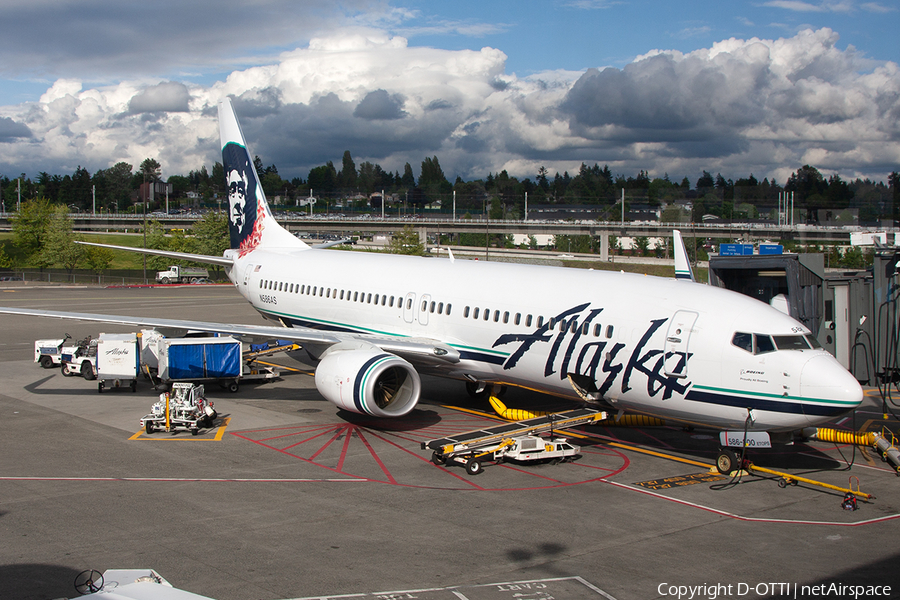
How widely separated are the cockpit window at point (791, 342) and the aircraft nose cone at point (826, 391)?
562 millimetres

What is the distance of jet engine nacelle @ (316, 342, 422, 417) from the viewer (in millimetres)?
19391

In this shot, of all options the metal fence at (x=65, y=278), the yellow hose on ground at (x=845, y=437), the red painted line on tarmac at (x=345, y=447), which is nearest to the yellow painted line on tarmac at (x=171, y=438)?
the red painted line on tarmac at (x=345, y=447)

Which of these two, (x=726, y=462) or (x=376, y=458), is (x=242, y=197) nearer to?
(x=376, y=458)

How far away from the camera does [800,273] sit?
2412 cm

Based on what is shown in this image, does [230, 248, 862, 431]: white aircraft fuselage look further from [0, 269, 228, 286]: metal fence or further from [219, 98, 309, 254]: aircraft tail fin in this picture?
[0, 269, 228, 286]: metal fence

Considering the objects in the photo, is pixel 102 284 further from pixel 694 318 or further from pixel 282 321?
pixel 694 318

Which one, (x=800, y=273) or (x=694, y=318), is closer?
(x=694, y=318)

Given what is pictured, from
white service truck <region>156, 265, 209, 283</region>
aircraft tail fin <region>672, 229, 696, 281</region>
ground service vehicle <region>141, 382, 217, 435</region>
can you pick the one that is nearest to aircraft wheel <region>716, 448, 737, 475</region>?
aircraft tail fin <region>672, 229, 696, 281</region>

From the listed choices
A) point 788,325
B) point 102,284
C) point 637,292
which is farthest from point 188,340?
point 102,284

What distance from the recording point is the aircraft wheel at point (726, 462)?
54.1 ft

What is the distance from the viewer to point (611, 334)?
18.1 metres

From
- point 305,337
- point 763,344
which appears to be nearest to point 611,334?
point 763,344

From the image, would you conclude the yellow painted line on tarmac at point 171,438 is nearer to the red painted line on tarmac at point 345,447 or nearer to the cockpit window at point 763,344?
the red painted line on tarmac at point 345,447

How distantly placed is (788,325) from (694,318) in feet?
6.52
